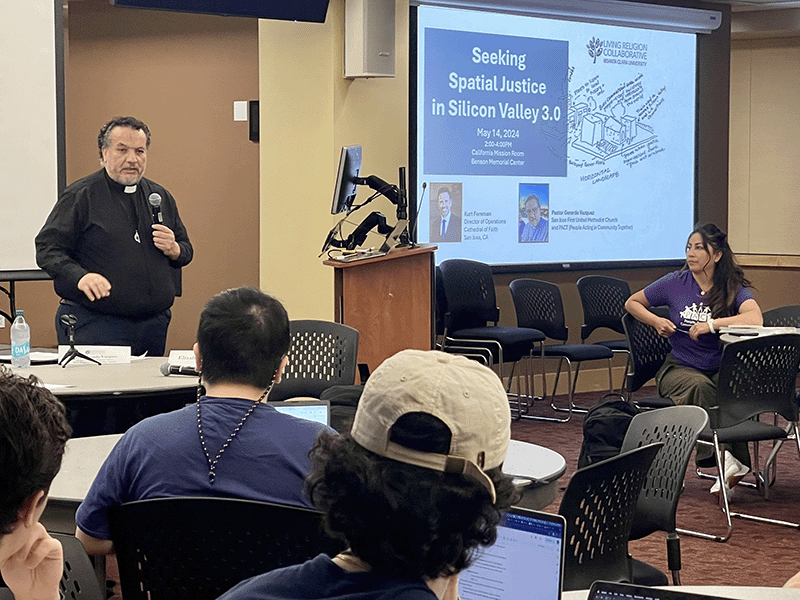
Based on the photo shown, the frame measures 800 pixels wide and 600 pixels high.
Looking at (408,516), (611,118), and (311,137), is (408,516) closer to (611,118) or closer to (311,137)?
(311,137)

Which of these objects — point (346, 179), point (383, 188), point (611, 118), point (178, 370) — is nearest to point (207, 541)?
point (178, 370)

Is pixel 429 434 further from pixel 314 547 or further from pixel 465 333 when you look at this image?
pixel 465 333

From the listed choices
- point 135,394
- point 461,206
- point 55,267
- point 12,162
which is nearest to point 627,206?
point 461,206

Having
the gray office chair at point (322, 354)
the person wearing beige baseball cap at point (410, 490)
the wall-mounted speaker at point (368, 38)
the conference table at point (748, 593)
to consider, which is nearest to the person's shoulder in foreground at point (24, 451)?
the person wearing beige baseball cap at point (410, 490)

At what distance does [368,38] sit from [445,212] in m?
1.50

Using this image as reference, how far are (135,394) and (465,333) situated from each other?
4.07 m

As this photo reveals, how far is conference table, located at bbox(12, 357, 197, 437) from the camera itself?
12.1ft

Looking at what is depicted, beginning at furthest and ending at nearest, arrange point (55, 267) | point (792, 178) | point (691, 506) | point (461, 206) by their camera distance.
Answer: point (792, 178) < point (461, 206) < point (691, 506) < point (55, 267)

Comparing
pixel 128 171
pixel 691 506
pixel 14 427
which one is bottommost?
pixel 691 506

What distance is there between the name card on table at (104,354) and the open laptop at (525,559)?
9.07 ft

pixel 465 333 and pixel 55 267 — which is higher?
pixel 55 267

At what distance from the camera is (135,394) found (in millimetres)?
3717

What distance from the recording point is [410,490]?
1291 millimetres

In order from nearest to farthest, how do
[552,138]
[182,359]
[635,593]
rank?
[635,593] → [182,359] → [552,138]
